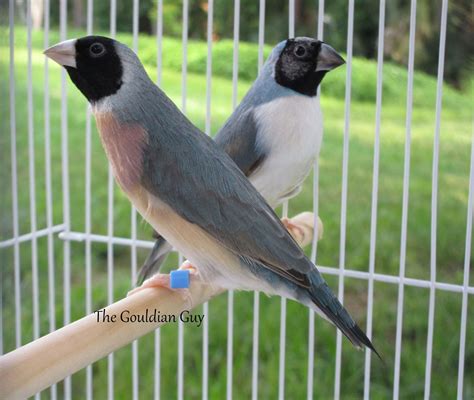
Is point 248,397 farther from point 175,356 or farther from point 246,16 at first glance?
point 246,16

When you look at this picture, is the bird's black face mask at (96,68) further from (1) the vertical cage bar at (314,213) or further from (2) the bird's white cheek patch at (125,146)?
(1) the vertical cage bar at (314,213)

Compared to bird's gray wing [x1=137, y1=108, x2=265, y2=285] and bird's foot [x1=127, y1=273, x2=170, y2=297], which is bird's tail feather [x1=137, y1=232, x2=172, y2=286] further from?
bird's foot [x1=127, y1=273, x2=170, y2=297]

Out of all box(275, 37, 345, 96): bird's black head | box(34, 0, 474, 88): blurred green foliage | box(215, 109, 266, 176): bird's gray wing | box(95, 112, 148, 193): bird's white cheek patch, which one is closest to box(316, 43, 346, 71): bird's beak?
box(275, 37, 345, 96): bird's black head

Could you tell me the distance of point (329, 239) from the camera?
182 centimetres

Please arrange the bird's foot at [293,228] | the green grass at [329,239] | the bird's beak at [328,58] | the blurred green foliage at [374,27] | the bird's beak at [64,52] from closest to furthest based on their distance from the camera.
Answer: the bird's beak at [64,52] → the bird's beak at [328,58] → the bird's foot at [293,228] → the green grass at [329,239] → the blurred green foliage at [374,27]

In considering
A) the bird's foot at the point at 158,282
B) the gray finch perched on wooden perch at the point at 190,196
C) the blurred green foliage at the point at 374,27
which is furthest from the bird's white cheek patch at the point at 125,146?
the blurred green foliage at the point at 374,27

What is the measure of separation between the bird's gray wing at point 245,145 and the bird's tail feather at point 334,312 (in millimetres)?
213

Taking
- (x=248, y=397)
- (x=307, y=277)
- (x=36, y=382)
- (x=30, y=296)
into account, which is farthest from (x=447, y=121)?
(x=36, y=382)

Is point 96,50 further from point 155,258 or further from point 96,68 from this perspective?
point 155,258

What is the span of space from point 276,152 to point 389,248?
97cm

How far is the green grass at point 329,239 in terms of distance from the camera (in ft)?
4.92

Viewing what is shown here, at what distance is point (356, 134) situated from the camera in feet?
7.11

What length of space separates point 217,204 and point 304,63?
0.23 m

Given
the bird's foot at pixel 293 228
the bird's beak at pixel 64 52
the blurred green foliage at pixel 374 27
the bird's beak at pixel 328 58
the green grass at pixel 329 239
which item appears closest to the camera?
the bird's beak at pixel 64 52
